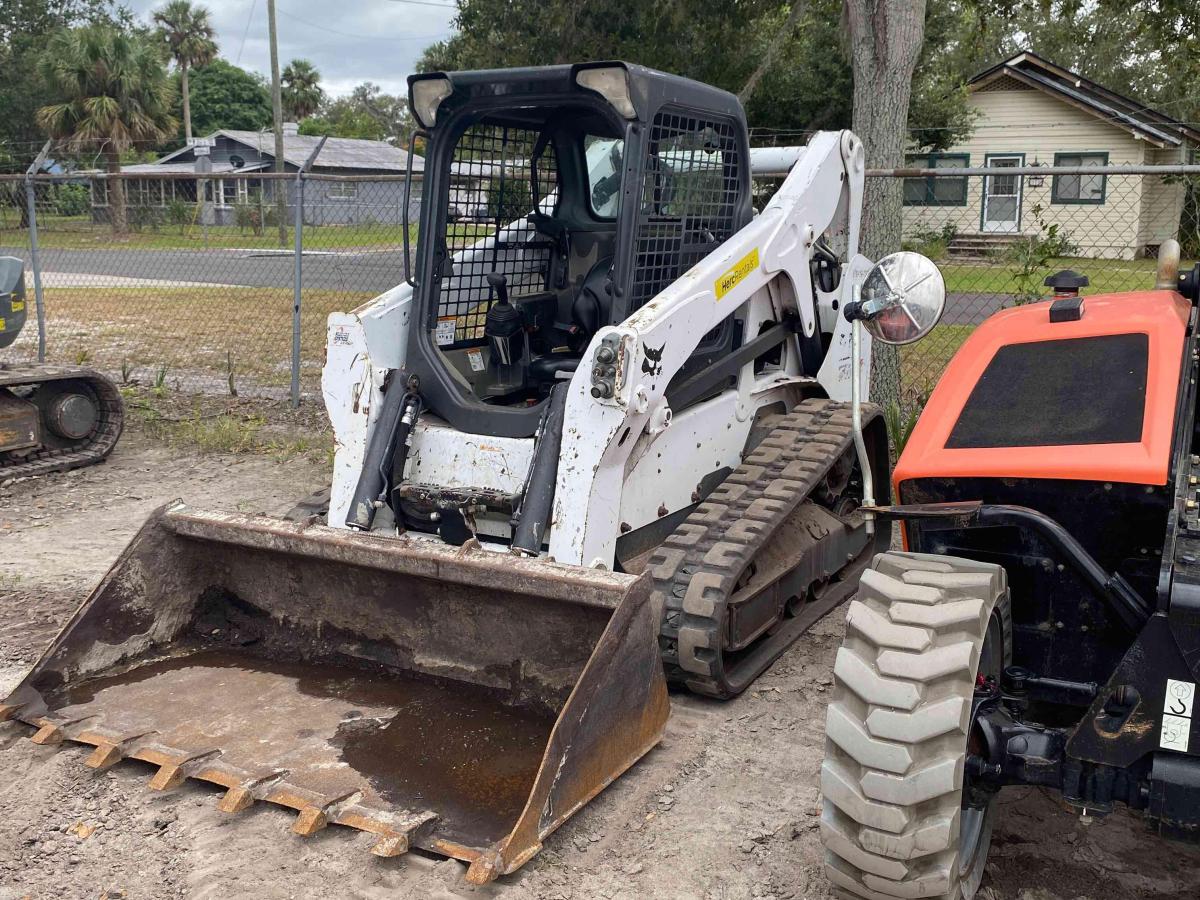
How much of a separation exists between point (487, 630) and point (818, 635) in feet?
5.45

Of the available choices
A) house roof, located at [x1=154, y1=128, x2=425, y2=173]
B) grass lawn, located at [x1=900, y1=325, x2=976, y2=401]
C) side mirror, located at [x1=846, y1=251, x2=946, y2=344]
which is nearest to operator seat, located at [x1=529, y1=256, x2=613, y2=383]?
side mirror, located at [x1=846, y1=251, x2=946, y2=344]

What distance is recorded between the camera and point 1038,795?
3.70 metres

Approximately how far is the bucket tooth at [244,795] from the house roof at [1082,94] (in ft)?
79.6

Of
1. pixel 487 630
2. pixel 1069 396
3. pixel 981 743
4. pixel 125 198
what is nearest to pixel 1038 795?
pixel 981 743

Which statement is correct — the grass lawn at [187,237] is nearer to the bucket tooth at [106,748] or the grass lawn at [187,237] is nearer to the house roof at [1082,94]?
the bucket tooth at [106,748]

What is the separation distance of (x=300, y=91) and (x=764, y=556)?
Result: 75.9 meters

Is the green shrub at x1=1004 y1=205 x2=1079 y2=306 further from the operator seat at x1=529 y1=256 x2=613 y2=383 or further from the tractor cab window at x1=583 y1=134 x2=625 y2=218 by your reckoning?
the operator seat at x1=529 y1=256 x2=613 y2=383

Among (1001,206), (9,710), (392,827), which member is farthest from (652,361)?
(1001,206)

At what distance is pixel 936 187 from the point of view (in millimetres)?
24359

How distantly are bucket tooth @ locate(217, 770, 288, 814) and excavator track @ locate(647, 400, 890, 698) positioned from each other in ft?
4.39

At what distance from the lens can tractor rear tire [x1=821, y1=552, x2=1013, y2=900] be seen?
2.56m

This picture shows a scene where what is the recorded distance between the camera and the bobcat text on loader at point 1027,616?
8.34 ft

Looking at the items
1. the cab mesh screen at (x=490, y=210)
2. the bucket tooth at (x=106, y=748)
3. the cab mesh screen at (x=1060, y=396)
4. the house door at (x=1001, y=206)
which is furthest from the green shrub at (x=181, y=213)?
the house door at (x=1001, y=206)

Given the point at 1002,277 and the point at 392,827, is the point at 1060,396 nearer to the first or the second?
the point at 392,827
